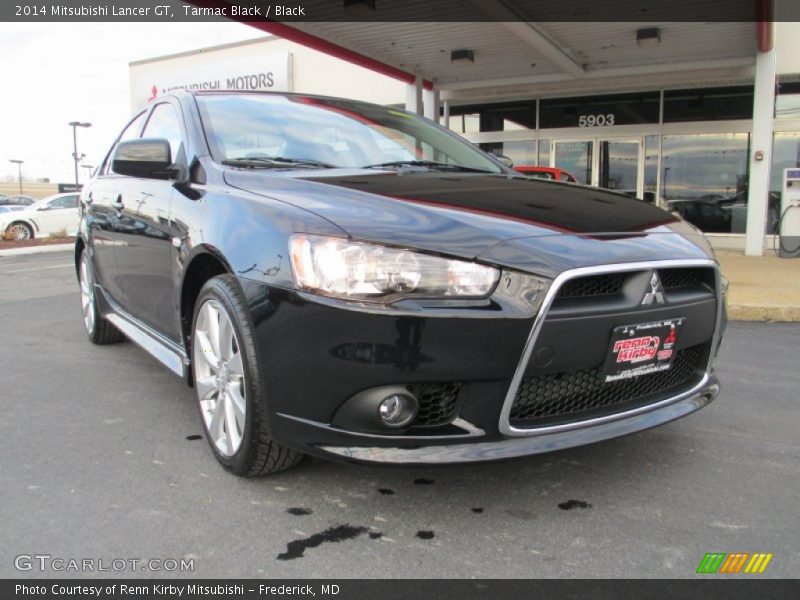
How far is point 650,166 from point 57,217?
50.6 ft

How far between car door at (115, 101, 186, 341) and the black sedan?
5.7 inches

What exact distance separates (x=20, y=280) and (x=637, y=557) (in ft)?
30.6

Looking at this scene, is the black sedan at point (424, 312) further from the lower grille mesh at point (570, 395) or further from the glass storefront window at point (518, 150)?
the glass storefront window at point (518, 150)

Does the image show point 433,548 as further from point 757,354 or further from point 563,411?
point 757,354

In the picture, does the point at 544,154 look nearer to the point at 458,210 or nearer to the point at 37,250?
the point at 37,250

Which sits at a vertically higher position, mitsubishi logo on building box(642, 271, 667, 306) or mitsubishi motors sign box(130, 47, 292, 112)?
mitsubishi motors sign box(130, 47, 292, 112)

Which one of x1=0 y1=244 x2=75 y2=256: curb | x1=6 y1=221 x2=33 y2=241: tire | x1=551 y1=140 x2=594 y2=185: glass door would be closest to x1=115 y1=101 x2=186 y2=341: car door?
x1=0 y1=244 x2=75 y2=256: curb

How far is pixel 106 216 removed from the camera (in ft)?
13.9

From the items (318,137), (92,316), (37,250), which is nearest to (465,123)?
(37,250)

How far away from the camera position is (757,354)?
4941mm

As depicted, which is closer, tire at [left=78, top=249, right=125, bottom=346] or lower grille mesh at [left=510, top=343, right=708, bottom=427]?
lower grille mesh at [left=510, top=343, right=708, bottom=427]

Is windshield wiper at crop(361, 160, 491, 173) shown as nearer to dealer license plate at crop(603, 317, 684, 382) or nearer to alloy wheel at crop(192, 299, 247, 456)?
alloy wheel at crop(192, 299, 247, 456)

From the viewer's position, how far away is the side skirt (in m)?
3.16

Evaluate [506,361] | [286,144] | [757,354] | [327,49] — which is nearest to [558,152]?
[327,49]
